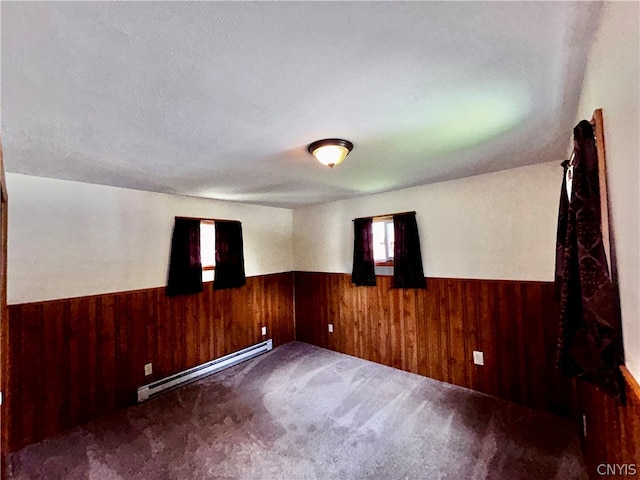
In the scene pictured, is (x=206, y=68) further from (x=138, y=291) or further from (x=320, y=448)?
(x=138, y=291)

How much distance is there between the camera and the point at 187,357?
3.39m

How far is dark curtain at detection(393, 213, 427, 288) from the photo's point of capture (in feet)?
10.9

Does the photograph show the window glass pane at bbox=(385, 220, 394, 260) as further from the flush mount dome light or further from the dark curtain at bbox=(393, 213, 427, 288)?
the flush mount dome light

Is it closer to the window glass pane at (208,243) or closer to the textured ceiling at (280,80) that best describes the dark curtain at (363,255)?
the textured ceiling at (280,80)

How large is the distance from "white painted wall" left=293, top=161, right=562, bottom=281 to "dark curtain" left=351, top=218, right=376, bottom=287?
0.17 meters

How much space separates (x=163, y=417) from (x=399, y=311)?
8.79 ft

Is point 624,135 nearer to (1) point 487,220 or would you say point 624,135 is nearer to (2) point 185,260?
(1) point 487,220

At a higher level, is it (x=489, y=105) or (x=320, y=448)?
(x=489, y=105)

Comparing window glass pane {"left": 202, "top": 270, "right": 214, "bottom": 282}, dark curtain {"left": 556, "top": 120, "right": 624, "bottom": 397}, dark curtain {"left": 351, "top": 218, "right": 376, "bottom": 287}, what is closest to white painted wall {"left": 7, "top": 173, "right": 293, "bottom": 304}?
window glass pane {"left": 202, "top": 270, "right": 214, "bottom": 282}

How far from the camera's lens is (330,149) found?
186 cm

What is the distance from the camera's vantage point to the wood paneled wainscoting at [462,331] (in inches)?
103

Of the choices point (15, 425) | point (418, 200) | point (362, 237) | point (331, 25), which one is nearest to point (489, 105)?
point (331, 25)

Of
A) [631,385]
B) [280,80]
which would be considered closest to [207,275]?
[280,80]

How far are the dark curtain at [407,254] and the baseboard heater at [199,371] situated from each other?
218cm
